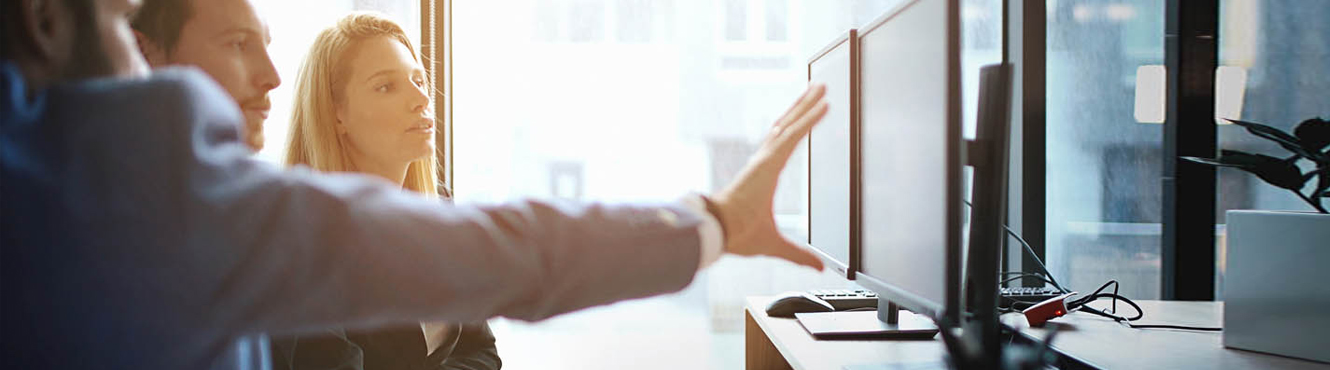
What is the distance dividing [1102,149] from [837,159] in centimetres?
149

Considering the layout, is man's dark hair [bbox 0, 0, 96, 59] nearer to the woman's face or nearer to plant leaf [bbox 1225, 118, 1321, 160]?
the woman's face

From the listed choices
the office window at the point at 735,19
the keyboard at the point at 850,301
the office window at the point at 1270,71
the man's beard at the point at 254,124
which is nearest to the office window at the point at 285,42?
the man's beard at the point at 254,124

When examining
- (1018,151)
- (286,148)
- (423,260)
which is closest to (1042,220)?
(1018,151)

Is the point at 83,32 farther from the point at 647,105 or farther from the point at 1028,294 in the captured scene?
the point at 647,105

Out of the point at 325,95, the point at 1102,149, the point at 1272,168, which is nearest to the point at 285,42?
the point at 325,95

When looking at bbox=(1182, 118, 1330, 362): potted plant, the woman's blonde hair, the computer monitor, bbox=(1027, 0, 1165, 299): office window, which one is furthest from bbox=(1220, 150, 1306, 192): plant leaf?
the woman's blonde hair

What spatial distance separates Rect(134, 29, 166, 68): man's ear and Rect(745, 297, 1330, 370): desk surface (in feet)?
2.78

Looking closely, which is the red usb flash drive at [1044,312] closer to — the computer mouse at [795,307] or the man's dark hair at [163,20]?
the computer mouse at [795,307]

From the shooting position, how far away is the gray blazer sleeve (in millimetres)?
406

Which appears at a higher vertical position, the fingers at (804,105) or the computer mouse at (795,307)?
the fingers at (804,105)

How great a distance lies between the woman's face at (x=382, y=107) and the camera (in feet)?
4.96

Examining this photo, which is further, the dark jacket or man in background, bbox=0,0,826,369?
the dark jacket

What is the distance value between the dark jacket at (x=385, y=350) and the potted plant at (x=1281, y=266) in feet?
4.14

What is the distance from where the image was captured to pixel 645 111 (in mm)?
2361
